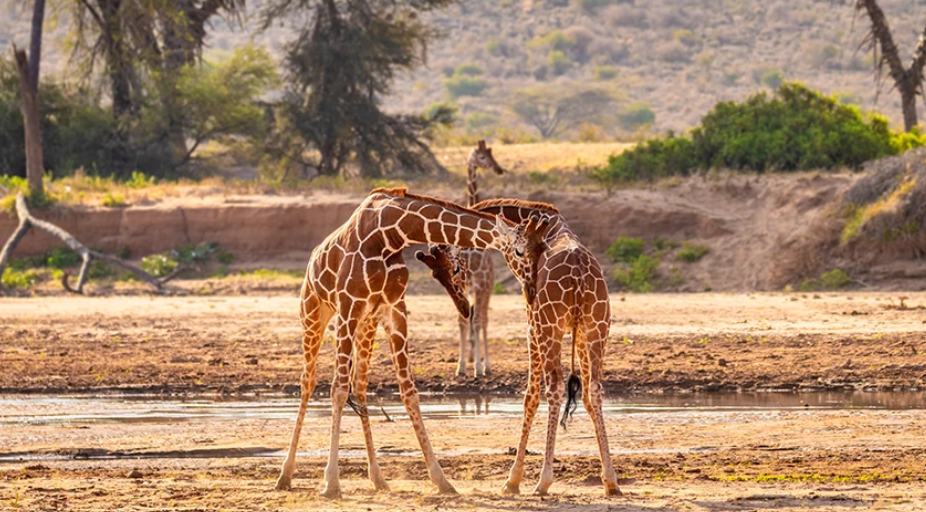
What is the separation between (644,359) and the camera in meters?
17.2

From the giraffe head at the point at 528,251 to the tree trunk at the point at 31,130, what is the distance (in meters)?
24.4

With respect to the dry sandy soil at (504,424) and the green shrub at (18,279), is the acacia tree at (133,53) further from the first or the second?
the dry sandy soil at (504,424)

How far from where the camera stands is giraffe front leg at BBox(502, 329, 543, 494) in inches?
376

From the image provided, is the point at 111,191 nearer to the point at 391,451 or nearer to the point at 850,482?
the point at 391,451

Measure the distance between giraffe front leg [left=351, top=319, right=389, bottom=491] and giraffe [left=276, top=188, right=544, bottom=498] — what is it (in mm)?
11

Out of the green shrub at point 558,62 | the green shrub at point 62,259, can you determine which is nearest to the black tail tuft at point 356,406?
the green shrub at point 62,259

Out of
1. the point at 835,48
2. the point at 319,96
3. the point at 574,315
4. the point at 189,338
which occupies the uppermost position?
the point at 835,48

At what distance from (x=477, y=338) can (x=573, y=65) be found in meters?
64.8

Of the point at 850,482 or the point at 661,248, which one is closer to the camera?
the point at 850,482

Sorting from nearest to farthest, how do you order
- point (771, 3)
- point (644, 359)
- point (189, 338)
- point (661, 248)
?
point (644, 359)
point (189, 338)
point (661, 248)
point (771, 3)

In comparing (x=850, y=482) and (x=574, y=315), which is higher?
(x=574, y=315)

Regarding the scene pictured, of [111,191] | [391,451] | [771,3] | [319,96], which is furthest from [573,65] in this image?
[391,451]

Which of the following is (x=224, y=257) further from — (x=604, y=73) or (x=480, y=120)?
(x=604, y=73)

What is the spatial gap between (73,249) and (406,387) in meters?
20.3
